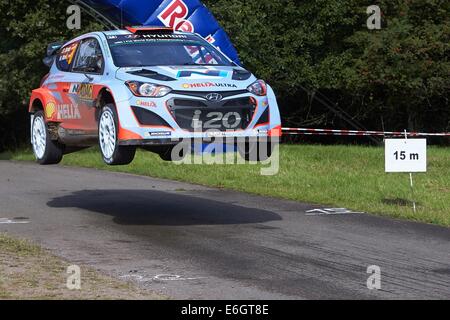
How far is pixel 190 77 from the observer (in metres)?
13.4

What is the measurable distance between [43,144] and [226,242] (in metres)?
3.65

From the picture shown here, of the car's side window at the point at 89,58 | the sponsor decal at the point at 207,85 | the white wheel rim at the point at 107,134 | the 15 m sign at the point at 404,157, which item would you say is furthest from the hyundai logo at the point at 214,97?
the 15 m sign at the point at 404,157

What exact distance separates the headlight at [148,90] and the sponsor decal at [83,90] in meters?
1.05

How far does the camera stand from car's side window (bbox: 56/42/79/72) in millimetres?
15422

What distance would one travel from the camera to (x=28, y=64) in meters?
33.3

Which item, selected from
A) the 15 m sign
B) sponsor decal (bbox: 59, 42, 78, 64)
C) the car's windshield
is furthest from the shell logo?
the 15 m sign

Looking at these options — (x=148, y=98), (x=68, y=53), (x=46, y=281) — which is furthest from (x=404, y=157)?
(x=46, y=281)

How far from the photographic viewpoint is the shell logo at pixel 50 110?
49.9 ft

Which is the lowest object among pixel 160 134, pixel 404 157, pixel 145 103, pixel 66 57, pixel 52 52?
pixel 404 157

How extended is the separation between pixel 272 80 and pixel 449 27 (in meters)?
6.49

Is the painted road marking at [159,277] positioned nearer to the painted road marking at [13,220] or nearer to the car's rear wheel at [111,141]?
the car's rear wheel at [111,141]

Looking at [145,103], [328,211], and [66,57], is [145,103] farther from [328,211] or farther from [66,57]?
[328,211]

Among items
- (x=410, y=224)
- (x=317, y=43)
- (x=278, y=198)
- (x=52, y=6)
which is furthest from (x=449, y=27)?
(x=410, y=224)

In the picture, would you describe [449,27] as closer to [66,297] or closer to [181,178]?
[181,178]
